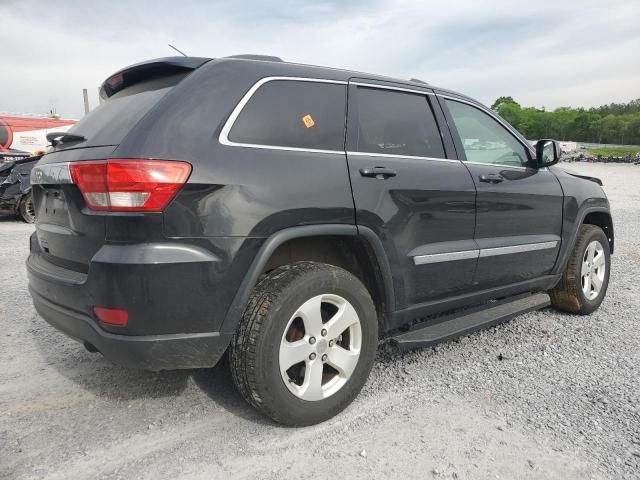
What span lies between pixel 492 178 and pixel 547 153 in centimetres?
81

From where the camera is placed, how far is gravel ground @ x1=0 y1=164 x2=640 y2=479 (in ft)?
7.54

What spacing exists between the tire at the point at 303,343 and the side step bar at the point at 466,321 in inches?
12.7

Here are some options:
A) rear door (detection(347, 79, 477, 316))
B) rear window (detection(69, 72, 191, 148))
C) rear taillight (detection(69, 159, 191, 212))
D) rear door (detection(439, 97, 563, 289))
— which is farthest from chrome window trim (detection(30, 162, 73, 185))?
rear door (detection(439, 97, 563, 289))

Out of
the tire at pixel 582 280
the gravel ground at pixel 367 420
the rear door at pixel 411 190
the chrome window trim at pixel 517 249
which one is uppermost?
the rear door at pixel 411 190

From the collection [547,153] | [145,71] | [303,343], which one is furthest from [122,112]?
[547,153]

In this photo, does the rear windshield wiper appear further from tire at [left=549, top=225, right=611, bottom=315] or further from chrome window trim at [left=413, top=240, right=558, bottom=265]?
tire at [left=549, top=225, right=611, bottom=315]

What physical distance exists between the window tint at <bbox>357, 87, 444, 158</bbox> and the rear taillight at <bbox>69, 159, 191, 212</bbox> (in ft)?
3.60

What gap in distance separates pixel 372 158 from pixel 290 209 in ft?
2.22

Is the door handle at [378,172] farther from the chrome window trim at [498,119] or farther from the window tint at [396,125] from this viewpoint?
the chrome window trim at [498,119]

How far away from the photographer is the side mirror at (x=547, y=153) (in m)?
4.01

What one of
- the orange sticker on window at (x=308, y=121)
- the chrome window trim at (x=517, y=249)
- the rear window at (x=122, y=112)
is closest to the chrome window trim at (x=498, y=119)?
the chrome window trim at (x=517, y=249)

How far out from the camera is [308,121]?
2.70m

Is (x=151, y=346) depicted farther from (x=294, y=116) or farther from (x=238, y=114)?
(x=294, y=116)

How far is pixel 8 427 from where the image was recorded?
260cm
